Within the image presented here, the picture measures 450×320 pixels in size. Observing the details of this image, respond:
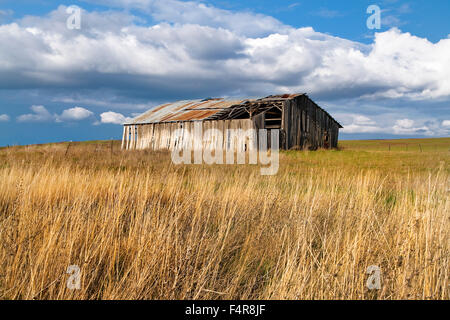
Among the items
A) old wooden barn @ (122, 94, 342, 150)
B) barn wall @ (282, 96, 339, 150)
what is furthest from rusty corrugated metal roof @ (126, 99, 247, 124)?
barn wall @ (282, 96, 339, 150)

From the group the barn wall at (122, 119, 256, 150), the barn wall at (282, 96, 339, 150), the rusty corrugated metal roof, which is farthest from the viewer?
the rusty corrugated metal roof

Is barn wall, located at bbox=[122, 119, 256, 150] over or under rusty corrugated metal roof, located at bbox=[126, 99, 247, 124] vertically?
under

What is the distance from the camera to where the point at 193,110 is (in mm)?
28906

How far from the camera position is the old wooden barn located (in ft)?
80.7

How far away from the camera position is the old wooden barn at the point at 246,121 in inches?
968

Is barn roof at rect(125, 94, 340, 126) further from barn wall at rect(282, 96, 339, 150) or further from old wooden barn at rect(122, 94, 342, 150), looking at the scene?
barn wall at rect(282, 96, 339, 150)

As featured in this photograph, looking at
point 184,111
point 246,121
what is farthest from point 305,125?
point 184,111

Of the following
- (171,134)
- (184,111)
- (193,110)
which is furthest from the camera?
(184,111)

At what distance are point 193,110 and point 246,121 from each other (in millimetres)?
6997

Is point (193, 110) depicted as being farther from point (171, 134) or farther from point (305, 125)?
point (305, 125)

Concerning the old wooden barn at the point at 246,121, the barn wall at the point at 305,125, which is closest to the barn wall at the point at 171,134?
the old wooden barn at the point at 246,121

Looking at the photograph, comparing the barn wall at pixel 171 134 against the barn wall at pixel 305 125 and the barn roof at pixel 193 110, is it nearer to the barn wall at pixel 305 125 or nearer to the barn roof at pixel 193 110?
the barn roof at pixel 193 110
